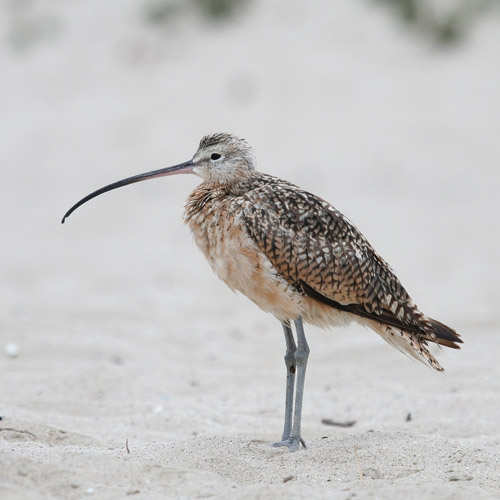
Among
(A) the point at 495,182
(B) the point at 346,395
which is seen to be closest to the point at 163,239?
(A) the point at 495,182

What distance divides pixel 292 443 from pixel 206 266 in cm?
610

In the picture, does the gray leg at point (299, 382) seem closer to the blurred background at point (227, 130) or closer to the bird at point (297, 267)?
the bird at point (297, 267)

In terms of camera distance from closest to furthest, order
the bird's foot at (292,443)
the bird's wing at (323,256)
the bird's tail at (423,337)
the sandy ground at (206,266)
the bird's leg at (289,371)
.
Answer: the sandy ground at (206,266), the bird's foot at (292,443), the bird's wing at (323,256), the bird's tail at (423,337), the bird's leg at (289,371)

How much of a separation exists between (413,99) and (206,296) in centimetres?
651

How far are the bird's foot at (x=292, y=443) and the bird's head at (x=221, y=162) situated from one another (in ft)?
5.42

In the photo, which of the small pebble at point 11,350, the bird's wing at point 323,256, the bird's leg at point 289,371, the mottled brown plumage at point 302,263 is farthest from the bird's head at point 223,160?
the small pebble at point 11,350

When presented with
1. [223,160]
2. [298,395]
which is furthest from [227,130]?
[298,395]

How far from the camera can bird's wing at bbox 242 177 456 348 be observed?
19.1ft

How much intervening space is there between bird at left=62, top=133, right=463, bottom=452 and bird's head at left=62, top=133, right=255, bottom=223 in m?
0.05

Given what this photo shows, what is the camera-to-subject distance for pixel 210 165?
640cm

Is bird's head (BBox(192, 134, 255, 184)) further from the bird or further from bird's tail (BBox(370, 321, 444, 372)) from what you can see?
bird's tail (BBox(370, 321, 444, 372))

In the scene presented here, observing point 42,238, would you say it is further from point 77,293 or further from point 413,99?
point 413,99

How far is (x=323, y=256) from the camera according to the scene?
5.89 metres

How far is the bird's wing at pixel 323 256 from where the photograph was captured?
5816mm
